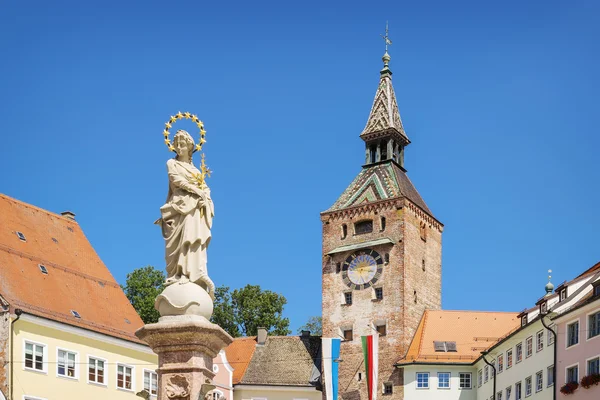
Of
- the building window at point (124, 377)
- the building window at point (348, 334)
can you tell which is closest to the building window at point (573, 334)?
the building window at point (124, 377)

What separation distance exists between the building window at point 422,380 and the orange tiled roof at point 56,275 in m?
23.5

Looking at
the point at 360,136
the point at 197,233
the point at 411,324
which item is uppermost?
the point at 360,136

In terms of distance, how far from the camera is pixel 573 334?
54125 mm

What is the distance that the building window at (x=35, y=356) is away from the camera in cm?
4859

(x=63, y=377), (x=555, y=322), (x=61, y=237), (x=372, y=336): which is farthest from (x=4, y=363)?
(x=372, y=336)

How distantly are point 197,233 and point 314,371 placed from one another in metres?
65.7

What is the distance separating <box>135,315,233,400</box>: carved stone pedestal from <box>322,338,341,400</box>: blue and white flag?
60316 millimetres

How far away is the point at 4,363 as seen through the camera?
4756cm

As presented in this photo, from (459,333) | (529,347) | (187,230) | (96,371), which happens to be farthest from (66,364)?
(187,230)

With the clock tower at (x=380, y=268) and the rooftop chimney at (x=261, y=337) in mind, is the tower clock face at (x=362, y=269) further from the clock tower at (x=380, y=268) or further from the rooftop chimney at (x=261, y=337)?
Answer: the rooftop chimney at (x=261, y=337)

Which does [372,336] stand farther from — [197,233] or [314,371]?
[197,233]

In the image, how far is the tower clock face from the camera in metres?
78.6

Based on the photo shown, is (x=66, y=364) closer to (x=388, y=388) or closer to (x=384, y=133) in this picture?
(x=388, y=388)

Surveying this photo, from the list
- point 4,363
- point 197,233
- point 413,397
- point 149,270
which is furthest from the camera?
point 149,270
